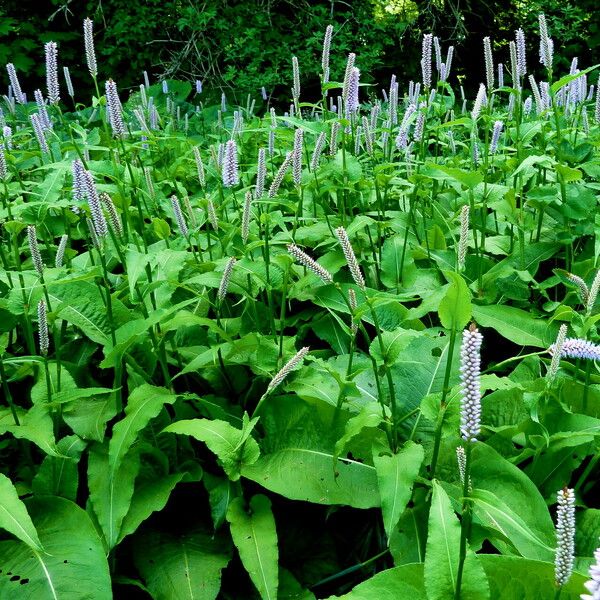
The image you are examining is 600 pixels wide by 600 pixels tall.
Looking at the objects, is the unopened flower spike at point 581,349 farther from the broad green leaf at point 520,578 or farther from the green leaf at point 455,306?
the broad green leaf at point 520,578

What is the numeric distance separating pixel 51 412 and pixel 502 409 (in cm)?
135

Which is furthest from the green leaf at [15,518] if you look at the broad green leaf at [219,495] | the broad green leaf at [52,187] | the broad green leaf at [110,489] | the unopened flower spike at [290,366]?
the broad green leaf at [52,187]

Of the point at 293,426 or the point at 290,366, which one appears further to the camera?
the point at 293,426

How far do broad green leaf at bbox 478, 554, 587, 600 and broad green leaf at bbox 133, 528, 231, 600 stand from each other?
2.30 feet

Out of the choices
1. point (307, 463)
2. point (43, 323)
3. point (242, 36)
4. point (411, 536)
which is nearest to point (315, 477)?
point (307, 463)

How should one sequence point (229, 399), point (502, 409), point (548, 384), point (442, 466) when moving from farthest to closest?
1. point (229, 399)
2. point (502, 409)
3. point (442, 466)
4. point (548, 384)

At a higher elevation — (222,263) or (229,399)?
(222,263)

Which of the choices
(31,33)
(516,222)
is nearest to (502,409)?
(516,222)

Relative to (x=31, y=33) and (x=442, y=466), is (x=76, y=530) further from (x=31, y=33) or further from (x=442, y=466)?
(x=31, y=33)

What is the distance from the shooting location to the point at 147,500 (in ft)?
6.17

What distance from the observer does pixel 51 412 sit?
6.61ft

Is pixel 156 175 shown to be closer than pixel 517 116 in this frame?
No

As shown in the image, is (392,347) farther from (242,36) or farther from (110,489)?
(242,36)

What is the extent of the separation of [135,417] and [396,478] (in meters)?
0.72
